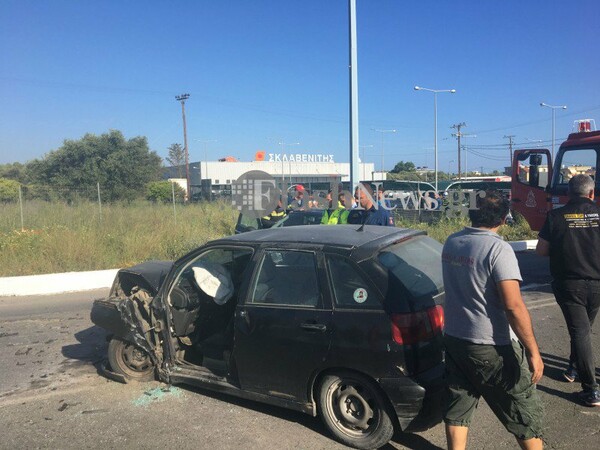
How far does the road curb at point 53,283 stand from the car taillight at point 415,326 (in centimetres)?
789

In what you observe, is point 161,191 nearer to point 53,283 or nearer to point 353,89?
point 353,89

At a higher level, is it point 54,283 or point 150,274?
point 150,274

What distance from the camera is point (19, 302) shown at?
27.7ft

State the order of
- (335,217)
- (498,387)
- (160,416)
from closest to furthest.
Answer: (498,387) < (160,416) < (335,217)

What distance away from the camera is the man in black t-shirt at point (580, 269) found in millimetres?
3811

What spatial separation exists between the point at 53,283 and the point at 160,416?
6446 millimetres

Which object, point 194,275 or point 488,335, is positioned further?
point 194,275

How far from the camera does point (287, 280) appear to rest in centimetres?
Answer: 371

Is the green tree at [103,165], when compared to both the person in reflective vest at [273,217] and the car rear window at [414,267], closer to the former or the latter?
the person in reflective vest at [273,217]

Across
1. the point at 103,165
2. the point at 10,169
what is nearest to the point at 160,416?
the point at 103,165

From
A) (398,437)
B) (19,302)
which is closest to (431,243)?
(398,437)

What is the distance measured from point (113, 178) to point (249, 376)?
29.9 metres

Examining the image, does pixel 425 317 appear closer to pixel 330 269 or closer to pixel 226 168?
pixel 330 269

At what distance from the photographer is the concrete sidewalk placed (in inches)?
358
